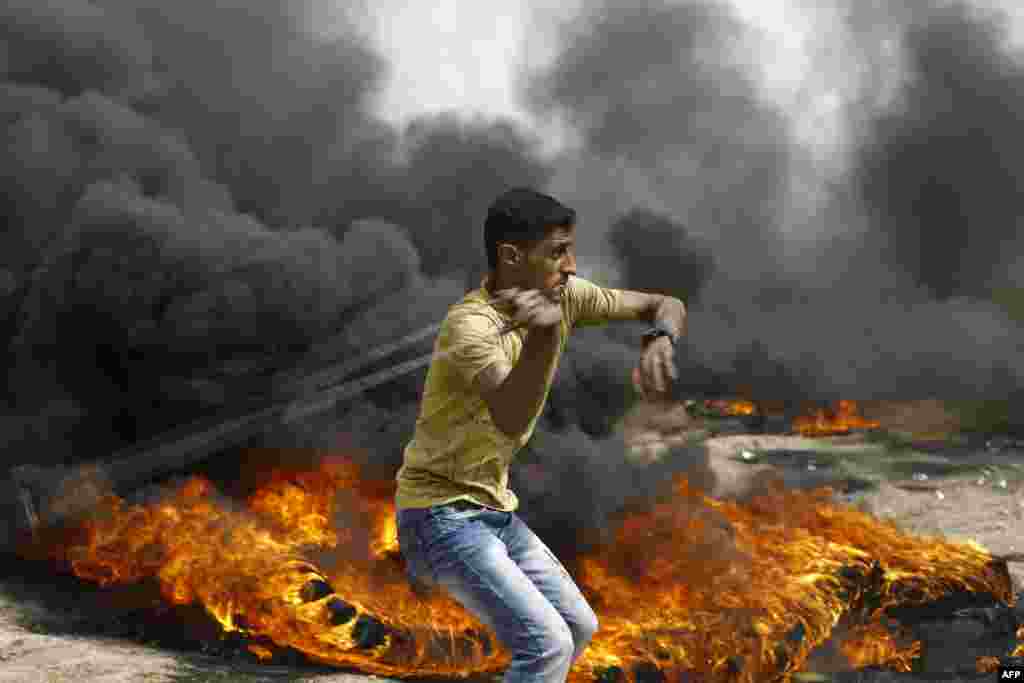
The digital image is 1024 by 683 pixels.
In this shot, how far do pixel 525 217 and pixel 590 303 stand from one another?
608 millimetres

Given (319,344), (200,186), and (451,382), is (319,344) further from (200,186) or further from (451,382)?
(451,382)

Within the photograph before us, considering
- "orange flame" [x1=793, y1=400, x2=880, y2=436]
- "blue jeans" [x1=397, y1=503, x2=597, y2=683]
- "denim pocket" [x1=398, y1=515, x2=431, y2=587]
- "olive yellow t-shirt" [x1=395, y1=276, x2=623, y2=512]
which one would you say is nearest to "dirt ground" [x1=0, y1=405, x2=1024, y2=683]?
"orange flame" [x1=793, y1=400, x2=880, y2=436]

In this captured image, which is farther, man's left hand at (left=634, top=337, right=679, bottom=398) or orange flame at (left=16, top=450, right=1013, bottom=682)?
orange flame at (left=16, top=450, right=1013, bottom=682)

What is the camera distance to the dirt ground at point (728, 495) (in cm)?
688

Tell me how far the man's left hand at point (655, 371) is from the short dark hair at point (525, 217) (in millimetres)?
529

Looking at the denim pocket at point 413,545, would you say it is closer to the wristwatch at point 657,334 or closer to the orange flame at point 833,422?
the wristwatch at point 657,334

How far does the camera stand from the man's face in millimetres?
3607

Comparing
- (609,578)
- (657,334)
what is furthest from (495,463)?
(609,578)

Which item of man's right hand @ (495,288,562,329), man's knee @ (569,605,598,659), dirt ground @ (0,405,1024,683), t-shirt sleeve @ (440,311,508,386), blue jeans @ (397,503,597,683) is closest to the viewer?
man's right hand @ (495,288,562,329)

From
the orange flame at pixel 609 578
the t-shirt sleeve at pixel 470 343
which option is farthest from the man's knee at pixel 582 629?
the orange flame at pixel 609 578

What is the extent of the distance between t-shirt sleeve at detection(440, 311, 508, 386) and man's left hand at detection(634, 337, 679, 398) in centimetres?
45

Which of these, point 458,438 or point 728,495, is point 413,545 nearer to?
point 458,438

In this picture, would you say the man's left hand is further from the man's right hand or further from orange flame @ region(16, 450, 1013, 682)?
orange flame @ region(16, 450, 1013, 682)

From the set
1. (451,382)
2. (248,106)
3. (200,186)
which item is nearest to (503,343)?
(451,382)
